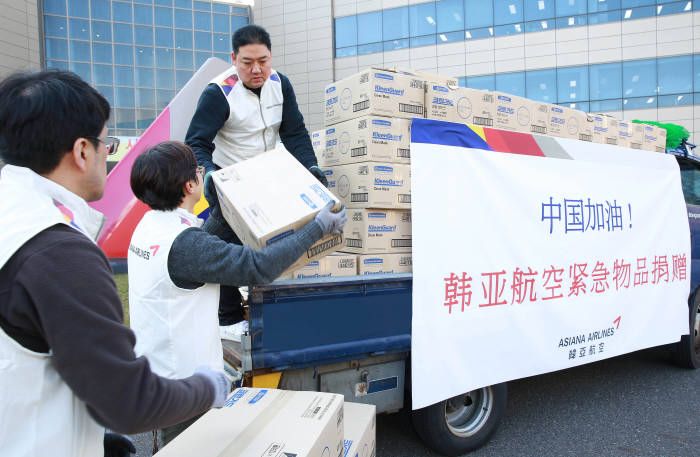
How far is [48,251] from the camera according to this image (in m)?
0.92

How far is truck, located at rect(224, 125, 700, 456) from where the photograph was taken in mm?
2289

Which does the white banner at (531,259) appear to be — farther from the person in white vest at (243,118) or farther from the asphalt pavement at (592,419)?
the person in white vest at (243,118)

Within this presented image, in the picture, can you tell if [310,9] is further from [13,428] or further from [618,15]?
[13,428]

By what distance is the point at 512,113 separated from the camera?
11.1 feet

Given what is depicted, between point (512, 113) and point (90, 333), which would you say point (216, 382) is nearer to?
point (90, 333)

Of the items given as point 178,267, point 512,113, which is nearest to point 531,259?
point 512,113

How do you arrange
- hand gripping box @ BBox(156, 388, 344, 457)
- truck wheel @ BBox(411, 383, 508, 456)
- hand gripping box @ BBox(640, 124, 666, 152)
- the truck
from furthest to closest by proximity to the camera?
1. hand gripping box @ BBox(640, 124, 666, 152)
2. truck wheel @ BBox(411, 383, 508, 456)
3. the truck
4. hand gripping box @ BBox(156, 388, 344, 457)

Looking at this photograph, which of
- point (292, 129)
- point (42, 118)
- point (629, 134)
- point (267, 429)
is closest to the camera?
point (42, 118)

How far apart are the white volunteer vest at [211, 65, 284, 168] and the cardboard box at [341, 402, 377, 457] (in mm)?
1633

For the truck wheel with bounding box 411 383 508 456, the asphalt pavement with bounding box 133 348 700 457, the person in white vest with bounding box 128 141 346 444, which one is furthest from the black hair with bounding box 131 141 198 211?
the asphalt pavement with bounding box 133 348 700 457

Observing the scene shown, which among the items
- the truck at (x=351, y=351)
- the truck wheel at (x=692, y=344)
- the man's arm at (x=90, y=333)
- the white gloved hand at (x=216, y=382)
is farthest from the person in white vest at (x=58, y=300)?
the truck wheel at (x=692, y=344)

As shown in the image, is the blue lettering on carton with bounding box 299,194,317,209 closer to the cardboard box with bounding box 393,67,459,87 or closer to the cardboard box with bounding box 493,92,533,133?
the cardboard box with bounding box 393,67,459,87

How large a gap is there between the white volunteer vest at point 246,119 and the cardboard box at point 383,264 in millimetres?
981

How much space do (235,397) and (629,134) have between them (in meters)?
3.98
